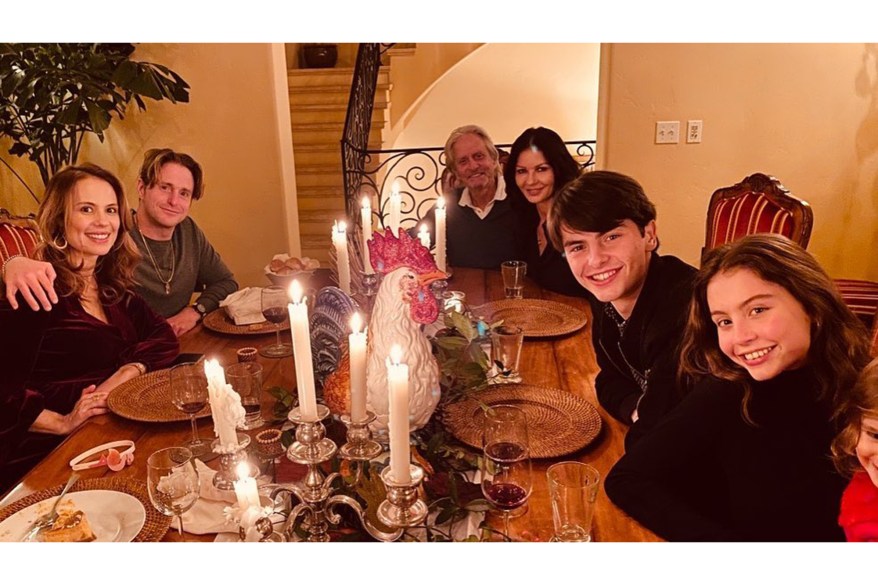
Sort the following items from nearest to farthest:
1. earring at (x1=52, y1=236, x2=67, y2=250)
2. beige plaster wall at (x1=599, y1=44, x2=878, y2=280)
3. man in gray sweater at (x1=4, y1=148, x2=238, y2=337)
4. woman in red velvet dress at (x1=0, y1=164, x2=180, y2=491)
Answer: woman in red velvet dress at (x1=0, y1=164, x2=180, y2=491), earring at (x1=52, y1=236, x2=67, y2=250), beige plaster wall at (x1=599, y1=44, x2=878, y2=280), man in gray sweater at (x1=4, y1=148, x2=238, y2=337)

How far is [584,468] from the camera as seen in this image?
81 cm

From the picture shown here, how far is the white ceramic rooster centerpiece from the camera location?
0.91 metres

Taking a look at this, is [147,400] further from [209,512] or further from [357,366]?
[357,366]

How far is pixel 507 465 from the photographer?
80 cm

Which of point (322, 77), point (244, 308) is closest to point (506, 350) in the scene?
point (244, 308)

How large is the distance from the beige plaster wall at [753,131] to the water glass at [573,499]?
1116 millimetres

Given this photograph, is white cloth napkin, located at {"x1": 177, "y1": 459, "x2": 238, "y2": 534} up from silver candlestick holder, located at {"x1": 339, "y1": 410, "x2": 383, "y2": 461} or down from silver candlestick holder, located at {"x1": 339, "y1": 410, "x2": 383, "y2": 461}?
down

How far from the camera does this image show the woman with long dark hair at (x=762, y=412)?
0.83 meters

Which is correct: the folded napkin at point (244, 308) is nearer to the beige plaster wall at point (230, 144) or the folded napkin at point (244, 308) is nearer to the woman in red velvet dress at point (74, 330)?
the woman in red velvet dress at point (74, 330)

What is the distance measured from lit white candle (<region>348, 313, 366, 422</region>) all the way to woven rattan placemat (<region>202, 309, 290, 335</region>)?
2.30 ft

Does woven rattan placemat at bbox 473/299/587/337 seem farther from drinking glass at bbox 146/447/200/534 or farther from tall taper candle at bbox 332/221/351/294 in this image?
drinking glass at bbox 146/447/200/534

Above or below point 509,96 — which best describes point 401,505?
below

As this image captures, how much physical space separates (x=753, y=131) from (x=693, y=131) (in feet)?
0.63

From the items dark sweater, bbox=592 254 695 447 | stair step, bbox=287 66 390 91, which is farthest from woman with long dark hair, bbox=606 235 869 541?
stair step, bbox=287 66 390 91
